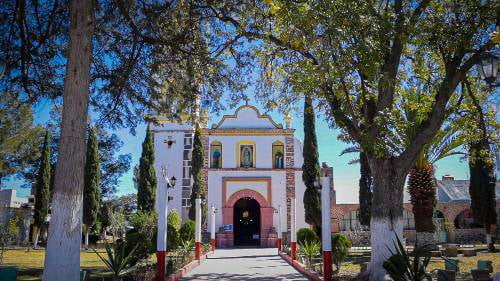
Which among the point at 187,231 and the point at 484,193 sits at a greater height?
the point at 484,193

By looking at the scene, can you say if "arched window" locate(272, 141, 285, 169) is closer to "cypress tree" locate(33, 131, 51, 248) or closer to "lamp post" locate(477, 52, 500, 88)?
"cypress tree" locate(33, 131, 51, 248)

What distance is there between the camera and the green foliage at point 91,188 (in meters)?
25.9

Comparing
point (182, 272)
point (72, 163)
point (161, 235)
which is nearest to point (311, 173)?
point (182, 272)

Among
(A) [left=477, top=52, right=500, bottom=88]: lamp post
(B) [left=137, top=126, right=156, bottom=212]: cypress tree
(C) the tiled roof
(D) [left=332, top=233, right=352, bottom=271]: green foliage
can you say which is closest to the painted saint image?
(B) [left=137, top=126, right=156, bottom=212]: cypress tree

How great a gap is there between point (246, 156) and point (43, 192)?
1248cm

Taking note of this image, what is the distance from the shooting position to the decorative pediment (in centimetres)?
3103

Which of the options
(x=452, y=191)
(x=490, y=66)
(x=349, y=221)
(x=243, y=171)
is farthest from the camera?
(x=452, y=191)

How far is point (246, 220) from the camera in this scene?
1233 inches

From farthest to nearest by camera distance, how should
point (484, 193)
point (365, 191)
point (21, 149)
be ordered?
point (21, 149) → point (484, 193) → point (365, 191)

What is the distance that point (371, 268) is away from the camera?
32.1 feet

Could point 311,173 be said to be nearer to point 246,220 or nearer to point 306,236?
point 306,236

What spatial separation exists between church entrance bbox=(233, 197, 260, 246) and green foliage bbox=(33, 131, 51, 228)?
11.5 meters

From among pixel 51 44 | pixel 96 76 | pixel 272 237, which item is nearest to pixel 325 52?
pixel 96 76

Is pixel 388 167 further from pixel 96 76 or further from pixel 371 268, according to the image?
pixel 96 76
